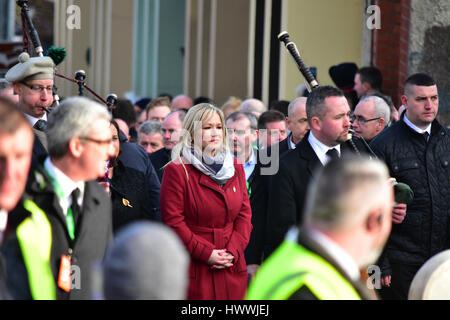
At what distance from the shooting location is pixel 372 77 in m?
9.80

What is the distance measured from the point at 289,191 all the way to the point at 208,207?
1.72 feet

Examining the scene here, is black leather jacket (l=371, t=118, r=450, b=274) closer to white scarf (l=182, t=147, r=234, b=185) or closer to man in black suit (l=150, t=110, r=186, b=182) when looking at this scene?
white scarf (l=182, t=147, r=234, b=185)

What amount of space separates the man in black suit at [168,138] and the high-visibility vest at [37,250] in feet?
14.4

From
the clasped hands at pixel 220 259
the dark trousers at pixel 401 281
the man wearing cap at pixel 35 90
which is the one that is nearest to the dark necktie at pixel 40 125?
the man wearing cap at pixel 35 90

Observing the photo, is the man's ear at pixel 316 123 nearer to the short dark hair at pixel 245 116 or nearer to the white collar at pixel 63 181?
the white collar at pixel 63 181

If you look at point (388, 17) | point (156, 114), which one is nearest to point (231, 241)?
point (156, 114)

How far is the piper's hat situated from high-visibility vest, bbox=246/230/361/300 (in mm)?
3191

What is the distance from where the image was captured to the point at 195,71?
47.9ft

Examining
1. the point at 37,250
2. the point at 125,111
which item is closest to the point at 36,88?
the point at 37,250

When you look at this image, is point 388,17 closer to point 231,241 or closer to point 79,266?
point 231,241

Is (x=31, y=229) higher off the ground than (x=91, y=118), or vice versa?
(x=91, y=118)

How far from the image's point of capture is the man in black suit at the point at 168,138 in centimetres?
825

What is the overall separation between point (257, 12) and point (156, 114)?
12.0ft

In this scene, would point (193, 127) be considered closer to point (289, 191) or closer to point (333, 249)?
point (289, 191)
